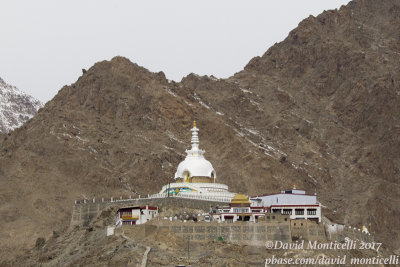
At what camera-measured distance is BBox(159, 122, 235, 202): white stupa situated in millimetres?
139375

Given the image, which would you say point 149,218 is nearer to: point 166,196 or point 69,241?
point 166,196

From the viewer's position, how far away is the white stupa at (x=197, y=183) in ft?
457

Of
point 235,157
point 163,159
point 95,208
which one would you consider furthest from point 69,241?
point 235,157

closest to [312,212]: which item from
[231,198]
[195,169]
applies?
[231,198]

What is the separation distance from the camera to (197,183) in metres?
144

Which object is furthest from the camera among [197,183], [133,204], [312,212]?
[197,183]

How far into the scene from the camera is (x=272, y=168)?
649ft

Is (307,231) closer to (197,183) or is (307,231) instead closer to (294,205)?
(294,205)

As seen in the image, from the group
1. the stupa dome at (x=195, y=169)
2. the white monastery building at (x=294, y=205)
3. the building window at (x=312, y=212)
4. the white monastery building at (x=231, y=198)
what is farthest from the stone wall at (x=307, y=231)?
the stupa dome at (x=195, y=169)

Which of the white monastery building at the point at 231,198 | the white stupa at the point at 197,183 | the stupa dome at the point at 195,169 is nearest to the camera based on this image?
the white monastery building at the point at 231,198

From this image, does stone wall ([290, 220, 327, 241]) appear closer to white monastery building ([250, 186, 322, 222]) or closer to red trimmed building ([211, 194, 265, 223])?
white monastery building ([250, 186, 322, 222])

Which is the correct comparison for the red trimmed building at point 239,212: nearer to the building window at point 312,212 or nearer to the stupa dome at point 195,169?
the building window at point 312,212

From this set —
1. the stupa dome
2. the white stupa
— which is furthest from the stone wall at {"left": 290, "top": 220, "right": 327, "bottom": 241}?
the stupa dome

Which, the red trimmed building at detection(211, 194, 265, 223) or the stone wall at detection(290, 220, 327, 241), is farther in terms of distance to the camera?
the red trimmed building at detection(211, 194, 265, 223)
